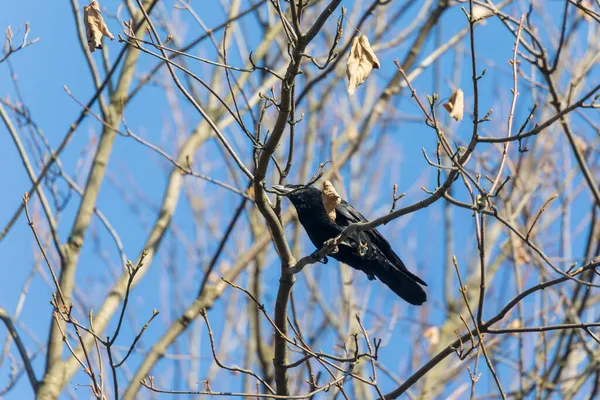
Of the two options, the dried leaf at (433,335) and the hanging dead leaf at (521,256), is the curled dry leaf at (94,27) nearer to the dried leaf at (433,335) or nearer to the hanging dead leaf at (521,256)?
the hanging dead leaf at (521,256)

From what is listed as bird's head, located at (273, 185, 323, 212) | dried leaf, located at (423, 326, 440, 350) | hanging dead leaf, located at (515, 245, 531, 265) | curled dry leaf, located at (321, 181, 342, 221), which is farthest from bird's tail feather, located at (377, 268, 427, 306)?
dried leaf, located at (423, 326, 440, 350)

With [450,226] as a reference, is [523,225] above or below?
below

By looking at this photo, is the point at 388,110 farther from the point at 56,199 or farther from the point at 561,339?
the point at 56,199

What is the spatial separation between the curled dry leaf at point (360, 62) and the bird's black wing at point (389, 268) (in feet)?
7.00

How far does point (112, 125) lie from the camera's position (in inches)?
219

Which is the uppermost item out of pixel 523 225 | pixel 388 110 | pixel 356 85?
pixel 388 110

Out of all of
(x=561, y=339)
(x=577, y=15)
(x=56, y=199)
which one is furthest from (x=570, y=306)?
(x=56, y=199)

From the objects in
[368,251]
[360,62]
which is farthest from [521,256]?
[360,62]

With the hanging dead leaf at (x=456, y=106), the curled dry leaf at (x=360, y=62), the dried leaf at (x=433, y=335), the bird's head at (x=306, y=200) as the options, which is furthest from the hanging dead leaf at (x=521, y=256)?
the curled dry leaf at (x=360, y=62)

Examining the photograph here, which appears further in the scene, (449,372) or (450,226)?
(450,226)

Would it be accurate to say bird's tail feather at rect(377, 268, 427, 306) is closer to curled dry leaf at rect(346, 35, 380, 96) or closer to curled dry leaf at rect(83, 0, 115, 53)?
curled dry leaf at rect(346, 35, 380, 96)

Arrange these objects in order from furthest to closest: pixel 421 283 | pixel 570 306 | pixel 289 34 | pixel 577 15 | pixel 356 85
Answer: pixel 577 15 → pixel 570 306 → pixel 421 283 → pixel 289 34 → pixel 356 85

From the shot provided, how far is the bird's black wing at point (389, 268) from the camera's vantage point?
16.6 feet

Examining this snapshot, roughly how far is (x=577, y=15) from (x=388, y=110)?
2192 millimetres
